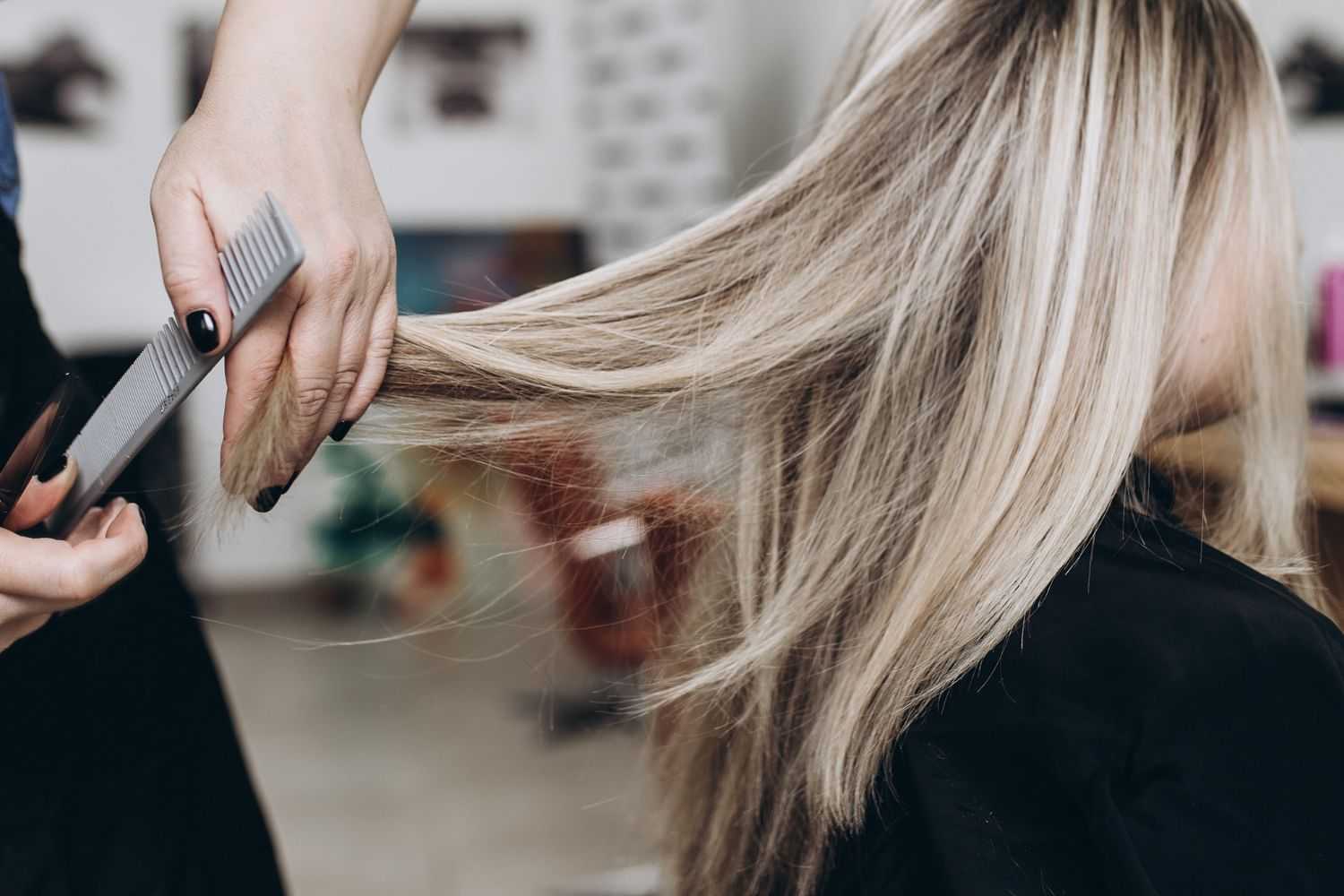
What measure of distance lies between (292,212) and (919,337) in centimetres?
38

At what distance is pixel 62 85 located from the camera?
12.2 feet

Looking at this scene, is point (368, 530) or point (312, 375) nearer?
point (312, 375)

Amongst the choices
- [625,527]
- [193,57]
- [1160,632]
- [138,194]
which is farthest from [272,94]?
[193,57]

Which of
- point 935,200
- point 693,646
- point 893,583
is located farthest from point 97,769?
point 935,200

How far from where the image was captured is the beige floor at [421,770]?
2.26m

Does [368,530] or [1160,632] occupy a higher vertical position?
[1160,632]

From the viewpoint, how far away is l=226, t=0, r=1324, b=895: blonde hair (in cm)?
65

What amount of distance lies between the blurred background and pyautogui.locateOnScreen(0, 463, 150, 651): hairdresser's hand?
6.35ft

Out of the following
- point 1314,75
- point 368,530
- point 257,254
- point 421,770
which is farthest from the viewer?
point 368,530

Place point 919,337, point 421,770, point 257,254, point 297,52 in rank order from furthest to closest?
point 421,770 < point 919,337 < point 297,52 < point 257,254

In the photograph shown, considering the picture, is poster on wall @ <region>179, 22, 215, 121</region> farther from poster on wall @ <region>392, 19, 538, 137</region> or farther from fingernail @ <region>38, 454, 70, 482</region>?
fingernail @ <region>38, 454, 70, 482</region>

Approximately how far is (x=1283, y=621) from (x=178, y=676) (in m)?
0.68

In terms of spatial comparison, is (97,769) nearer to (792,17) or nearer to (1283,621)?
(1283,621)

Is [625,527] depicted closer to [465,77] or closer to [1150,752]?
[1150,752]
